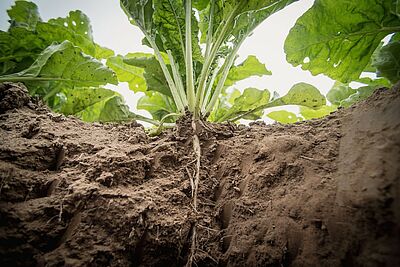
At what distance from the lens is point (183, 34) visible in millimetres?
1220

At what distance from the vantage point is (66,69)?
3.71 feet

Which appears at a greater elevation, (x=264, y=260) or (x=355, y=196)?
(x=355, y=196)

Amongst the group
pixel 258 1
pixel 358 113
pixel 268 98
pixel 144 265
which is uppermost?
pixel 258 1

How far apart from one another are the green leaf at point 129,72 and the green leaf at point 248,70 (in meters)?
0.62

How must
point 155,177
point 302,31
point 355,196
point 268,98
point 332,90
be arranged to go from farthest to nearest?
point 332,90, point 268,98, point 302,31, point 155,177, point 355,196

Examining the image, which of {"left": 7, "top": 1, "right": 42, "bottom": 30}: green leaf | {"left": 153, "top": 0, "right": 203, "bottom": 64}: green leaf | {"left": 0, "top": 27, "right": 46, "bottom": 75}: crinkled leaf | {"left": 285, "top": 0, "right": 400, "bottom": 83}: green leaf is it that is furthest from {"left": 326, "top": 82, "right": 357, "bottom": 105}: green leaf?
{"left": 7, "top": 1, "right": 42, "bottom": 30}: green leaf

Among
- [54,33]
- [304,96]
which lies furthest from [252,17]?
[54,33]

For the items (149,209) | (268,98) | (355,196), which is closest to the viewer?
(355,196)

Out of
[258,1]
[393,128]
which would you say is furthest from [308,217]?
[258,1]

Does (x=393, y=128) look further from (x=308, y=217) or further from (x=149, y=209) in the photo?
(x=149, y=209)

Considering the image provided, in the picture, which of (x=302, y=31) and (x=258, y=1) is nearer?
(x=258, y=1)

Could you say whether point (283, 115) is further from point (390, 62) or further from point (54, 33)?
point (54, 33)

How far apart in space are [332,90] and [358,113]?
3.81ft

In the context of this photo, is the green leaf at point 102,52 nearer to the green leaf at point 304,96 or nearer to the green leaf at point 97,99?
the green leaf at point 97,99
